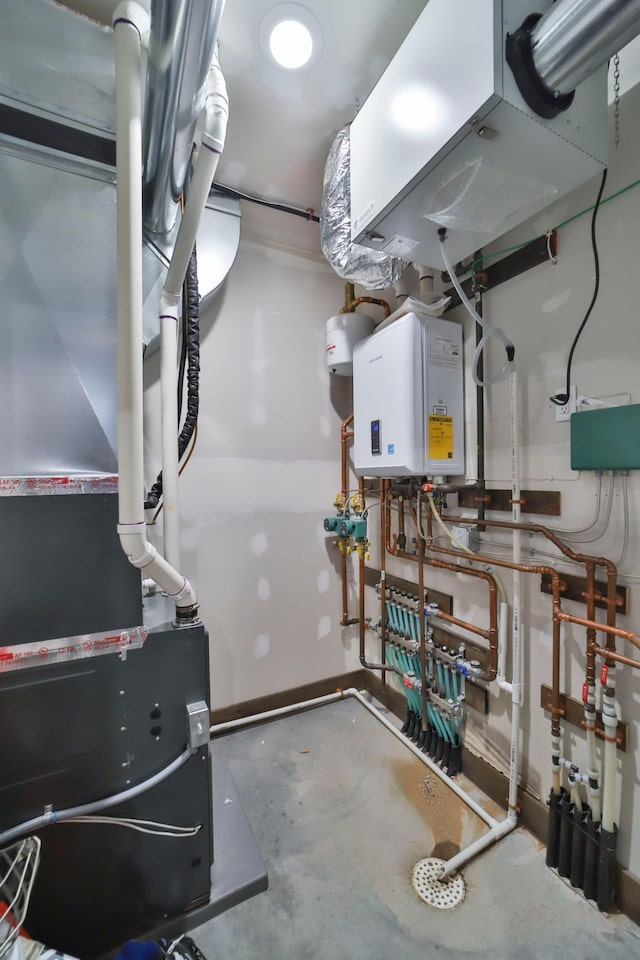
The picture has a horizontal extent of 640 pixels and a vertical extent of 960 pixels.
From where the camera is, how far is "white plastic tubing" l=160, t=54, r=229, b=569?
0.96m

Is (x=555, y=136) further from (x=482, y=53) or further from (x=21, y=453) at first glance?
(x=21, y=453)

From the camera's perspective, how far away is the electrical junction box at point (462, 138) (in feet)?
3.01

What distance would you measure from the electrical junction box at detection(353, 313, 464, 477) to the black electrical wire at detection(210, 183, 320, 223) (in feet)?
2.93

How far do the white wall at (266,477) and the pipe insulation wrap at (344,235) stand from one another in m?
0.50

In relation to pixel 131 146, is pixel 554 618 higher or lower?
lower

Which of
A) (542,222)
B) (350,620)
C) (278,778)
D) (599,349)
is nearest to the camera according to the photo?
(599,349)

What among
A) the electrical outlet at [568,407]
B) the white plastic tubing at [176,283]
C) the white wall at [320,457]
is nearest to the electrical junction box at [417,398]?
the white wall at [320,457]

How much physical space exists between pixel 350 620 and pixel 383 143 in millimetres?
2384

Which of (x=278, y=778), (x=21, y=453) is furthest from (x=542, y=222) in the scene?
(x=278, y=778)

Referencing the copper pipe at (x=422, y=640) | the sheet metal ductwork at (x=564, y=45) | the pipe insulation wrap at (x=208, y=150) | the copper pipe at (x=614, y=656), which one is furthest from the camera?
the copper pipe at (x=422, y=640)

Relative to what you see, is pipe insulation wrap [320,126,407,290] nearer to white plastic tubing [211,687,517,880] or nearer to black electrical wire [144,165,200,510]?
black electrical wire [144,165,200,510]

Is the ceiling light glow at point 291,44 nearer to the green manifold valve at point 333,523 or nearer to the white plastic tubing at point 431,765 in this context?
the green manifold valve at point 333,523

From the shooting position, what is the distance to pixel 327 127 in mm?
1697

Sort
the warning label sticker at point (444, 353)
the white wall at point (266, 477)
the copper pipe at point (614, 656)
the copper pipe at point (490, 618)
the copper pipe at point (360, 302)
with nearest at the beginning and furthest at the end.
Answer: the copper pipe at point (614, 656) < the copper pipe at point (490, 618) < the warning label sticker at point (444, 353) < the white wall at point (266, 477) < the copper pipe at point (360, 302)
